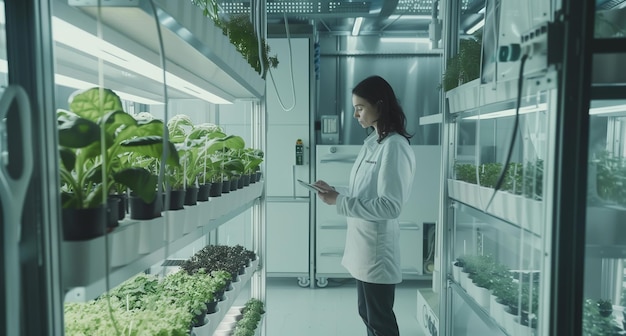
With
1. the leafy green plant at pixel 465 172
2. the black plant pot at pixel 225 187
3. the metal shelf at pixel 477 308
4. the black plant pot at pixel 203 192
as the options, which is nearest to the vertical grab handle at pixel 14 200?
the black plant pot at pixel 203 192

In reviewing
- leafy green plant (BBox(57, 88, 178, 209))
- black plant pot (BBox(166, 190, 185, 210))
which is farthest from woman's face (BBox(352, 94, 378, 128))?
leafy green plant (BBox(57, 88, 178, 209))

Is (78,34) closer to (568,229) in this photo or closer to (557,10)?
(557,10)

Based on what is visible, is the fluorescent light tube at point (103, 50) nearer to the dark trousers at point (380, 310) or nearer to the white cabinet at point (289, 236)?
the dark trousers at point (380, 310)

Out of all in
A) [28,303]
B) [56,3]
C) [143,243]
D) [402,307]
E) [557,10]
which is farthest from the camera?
[402,307]

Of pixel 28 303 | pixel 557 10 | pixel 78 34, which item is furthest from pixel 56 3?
pixel 557 10

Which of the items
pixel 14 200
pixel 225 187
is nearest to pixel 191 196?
pixel 225 187

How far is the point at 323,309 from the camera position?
3.67 metres

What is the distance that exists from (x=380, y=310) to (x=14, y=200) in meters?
1.90

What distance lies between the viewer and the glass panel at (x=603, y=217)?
1.24 meters

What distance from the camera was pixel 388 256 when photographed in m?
2.24

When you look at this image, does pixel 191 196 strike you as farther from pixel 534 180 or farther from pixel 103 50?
pixel 534 180

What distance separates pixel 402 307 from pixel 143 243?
10.4 ft

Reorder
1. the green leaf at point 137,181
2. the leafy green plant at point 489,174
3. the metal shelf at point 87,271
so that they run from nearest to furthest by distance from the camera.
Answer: the metal shelf at point 87,271 < the green leaf at point 137,181 < the leafy green plant at point 489,174

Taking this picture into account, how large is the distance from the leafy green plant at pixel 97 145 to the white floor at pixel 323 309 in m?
2.42
